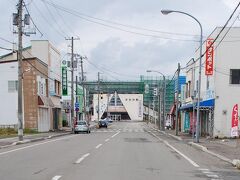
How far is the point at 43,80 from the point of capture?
5378cm

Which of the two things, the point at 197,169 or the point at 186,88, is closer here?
the point at 197,169

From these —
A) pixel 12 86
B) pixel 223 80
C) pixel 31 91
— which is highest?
pixel 223 80

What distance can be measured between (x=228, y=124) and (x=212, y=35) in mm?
8110

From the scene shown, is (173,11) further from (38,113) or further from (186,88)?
(186,88)

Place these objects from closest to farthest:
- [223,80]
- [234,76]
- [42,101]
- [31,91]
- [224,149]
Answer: [224,149], [223,80], [234,76], [31,91], [42,101]

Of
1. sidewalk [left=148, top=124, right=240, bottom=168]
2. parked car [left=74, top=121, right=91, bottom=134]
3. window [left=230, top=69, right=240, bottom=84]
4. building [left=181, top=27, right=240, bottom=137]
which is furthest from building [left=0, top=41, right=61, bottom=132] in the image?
sidewalk [left=148, top=124, right=240, bottom=168]

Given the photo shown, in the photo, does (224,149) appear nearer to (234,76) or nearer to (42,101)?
(234,76)

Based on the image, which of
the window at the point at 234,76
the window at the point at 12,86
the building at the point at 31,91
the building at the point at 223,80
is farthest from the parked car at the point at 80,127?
the window at the point at 234,76

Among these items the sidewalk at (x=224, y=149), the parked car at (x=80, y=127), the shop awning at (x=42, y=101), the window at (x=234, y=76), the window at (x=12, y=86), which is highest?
the window at (x=234, y=76)

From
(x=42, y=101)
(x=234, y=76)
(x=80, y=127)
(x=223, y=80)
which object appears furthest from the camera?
(x=80, y=127)

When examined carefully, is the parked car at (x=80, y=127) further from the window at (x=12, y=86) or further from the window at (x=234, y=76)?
the window at (x=234, y=76)

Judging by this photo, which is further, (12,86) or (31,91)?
(31,91)

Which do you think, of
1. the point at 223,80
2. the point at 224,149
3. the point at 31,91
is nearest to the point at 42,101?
the point at 31,91

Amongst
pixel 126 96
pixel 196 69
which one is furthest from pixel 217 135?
pixel 126 96
